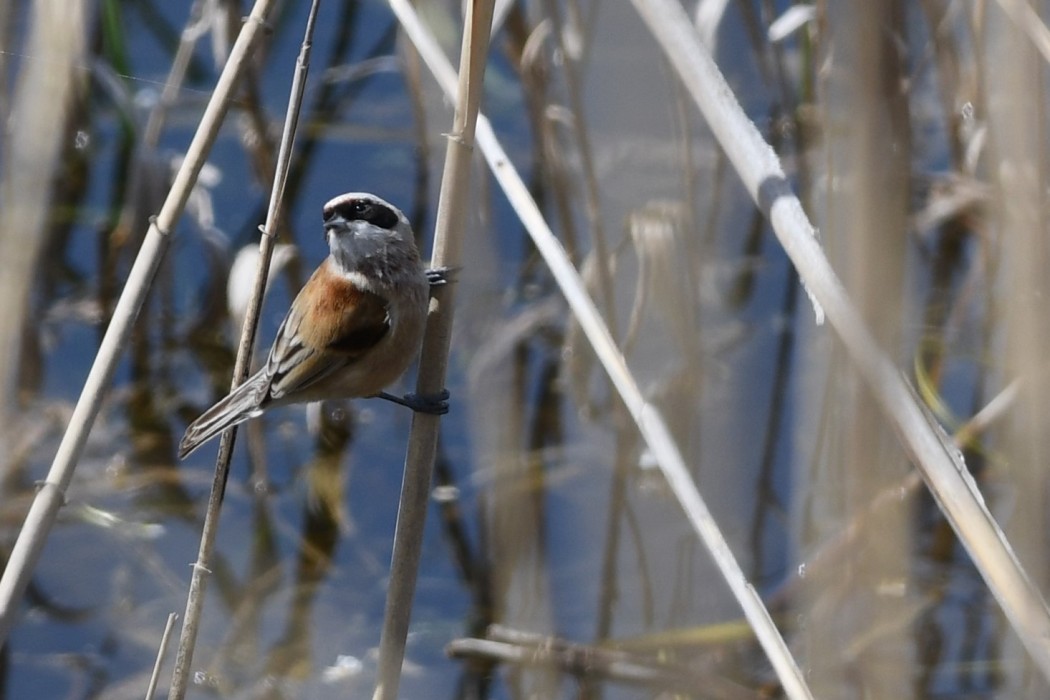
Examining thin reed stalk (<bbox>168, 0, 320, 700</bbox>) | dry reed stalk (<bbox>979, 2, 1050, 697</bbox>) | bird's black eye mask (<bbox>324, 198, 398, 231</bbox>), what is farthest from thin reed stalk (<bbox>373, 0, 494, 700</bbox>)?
dry reed stalk (<bbox>979, 2, 1050, 697</bbox>)

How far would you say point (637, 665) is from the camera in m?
3.83

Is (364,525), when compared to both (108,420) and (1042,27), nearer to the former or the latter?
(108,420)

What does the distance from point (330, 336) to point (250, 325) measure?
3.14ft

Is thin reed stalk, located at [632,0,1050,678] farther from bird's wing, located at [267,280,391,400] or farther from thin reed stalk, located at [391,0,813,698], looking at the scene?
bird's wing, located at [267,280,391,400]

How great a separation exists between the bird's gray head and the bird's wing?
0.28 ft

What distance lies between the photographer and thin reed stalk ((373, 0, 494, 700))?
7.47 ft

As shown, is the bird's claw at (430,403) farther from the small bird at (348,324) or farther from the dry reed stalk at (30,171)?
the dry reed stalk at (30,171)

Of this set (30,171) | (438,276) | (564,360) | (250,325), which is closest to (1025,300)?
(438,276)

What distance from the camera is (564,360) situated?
16.7ft

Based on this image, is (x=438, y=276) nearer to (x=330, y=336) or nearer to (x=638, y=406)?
(x=638, y=406)

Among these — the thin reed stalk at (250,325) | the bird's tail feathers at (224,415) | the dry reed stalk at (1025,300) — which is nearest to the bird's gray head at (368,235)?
the bird's tail feathers at (224,415)

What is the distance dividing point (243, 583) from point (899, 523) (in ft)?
9.51

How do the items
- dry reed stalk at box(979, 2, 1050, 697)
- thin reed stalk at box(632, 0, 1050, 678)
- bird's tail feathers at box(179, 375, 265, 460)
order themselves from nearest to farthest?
thin reed stalk at box(632, 0, 1050, 678) → dry reed stalk at box(979, 2, 1050, 697) → bird's tail feathers at box(179, 375, 265, 460)

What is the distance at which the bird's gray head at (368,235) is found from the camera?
3.02 meters
